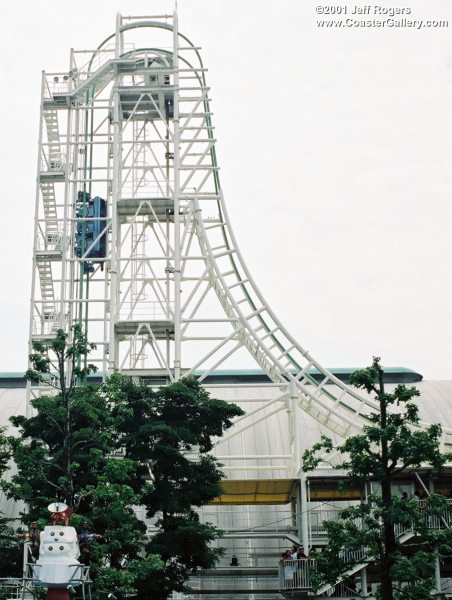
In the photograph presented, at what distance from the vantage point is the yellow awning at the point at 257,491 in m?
49.4

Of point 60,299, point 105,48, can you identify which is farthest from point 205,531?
point 105,48

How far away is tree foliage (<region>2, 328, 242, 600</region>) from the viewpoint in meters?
36.1

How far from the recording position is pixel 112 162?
184 feet

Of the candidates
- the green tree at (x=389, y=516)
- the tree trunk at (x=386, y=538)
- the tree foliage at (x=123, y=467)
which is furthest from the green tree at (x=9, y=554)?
the tree trunk at (x=386, y=538)

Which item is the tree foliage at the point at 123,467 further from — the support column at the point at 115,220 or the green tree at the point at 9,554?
the support column at the point at 115,220

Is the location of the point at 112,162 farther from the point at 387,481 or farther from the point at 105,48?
the point at 387,481

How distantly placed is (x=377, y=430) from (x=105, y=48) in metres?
31.8

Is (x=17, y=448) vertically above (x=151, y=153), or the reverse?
(x=151, y=153)

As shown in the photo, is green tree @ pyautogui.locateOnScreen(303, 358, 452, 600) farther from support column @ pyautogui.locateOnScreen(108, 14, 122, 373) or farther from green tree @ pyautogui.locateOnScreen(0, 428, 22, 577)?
support column @ pyautogui.locateOnScreen(108, 14, 122, 373)

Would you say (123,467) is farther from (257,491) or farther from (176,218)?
(176,218)

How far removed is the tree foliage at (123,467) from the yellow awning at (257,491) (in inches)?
181

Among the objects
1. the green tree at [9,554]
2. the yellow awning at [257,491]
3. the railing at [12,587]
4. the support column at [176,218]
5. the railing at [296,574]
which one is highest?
the support column at [176,218]

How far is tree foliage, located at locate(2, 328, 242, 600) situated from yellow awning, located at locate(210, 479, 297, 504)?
4597 millimetres

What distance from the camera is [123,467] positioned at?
122 ft
